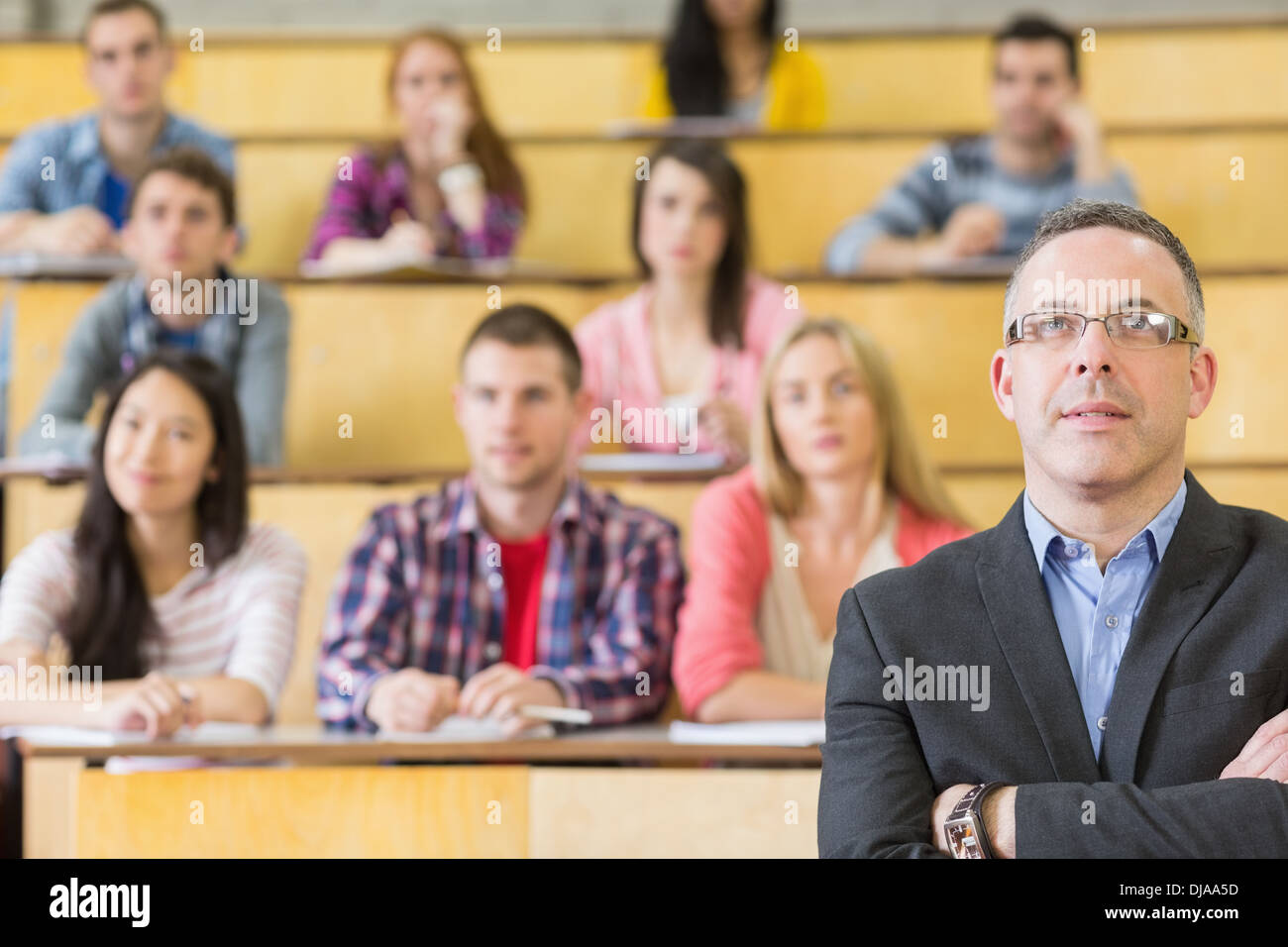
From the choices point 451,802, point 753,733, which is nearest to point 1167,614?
point 753,733

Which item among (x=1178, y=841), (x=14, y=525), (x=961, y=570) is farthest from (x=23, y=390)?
(x=1178, y=841)

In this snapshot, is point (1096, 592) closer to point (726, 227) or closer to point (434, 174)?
point (726, 227)

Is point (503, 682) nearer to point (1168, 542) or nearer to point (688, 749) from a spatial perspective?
point (688, 749)

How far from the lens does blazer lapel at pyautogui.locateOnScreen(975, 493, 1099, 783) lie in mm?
667

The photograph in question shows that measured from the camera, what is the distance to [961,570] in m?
0.72

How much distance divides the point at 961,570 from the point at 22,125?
1.81 metres

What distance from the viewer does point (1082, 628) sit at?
0.70m

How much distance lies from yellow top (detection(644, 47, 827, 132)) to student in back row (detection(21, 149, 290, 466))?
66cm

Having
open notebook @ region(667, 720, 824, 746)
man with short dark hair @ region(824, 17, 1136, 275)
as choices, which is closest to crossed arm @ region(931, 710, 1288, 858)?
open notebook @ region(667, 720, 824, 746)

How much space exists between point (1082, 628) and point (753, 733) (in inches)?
15.2

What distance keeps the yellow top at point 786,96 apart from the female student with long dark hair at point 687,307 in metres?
0.41

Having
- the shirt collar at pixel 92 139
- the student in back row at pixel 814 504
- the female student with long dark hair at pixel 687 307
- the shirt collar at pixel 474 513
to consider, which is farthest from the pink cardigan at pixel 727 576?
the shirt collar at pixel 92 139

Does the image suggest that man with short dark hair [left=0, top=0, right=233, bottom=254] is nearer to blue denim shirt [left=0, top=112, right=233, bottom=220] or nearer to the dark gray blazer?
blue denim shirt [left=0, top=112, right=233, bottom=220]
